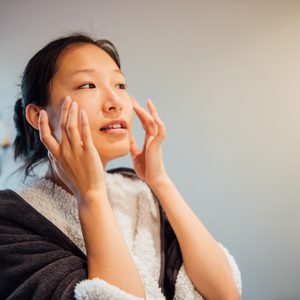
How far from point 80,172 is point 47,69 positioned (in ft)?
0.94

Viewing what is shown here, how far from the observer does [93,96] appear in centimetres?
64

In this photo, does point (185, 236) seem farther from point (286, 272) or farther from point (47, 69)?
point (286, 272)

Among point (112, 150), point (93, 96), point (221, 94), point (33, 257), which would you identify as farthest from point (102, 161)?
point (221, 94)

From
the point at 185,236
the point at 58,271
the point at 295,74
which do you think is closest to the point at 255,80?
the point at 295,74

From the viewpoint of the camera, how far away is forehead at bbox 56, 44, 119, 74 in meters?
0.66

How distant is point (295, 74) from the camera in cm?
106

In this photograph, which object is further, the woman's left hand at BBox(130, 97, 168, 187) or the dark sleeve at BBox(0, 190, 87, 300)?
the woman's left hand at BBox(130, 97, 168, 187)

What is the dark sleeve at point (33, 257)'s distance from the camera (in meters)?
0.49

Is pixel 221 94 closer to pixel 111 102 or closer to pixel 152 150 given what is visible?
pixel 152 150

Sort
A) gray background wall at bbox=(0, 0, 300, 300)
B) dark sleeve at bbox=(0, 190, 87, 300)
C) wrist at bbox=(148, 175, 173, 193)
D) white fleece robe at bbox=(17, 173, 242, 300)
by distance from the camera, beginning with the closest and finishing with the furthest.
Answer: dark sleeve at bbox=(0, 190, 87, 300) < white fleece robe at bbox=(17, 173, 242, 300) < wrist at bbox=(148, 175, 173, 193) < gray background wall at bbox=(0, 0, 300, 300)

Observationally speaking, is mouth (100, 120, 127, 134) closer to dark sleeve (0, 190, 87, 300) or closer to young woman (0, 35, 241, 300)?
young woman (0, 35, 241, 300)

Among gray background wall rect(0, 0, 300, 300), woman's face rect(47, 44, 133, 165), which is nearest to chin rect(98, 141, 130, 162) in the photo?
woman's face rect(47, 44, 133, 165)

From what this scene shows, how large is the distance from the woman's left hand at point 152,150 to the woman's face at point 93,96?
0.12m

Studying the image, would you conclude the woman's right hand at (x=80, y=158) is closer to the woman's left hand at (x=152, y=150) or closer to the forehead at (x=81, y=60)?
the forehead at (x=81, y=60)
